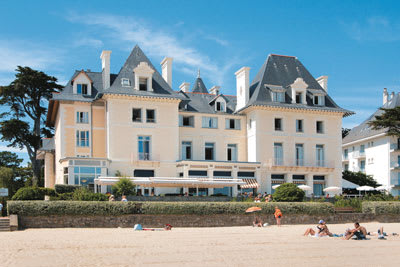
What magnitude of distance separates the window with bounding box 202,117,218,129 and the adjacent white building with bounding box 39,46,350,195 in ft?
0.28

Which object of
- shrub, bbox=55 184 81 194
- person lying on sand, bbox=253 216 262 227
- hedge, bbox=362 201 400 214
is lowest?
person lying on sand, bbox=253 216 262 227

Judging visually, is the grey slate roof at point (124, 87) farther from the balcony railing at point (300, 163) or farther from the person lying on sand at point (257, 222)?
the person lying on sand at point (257, 222)

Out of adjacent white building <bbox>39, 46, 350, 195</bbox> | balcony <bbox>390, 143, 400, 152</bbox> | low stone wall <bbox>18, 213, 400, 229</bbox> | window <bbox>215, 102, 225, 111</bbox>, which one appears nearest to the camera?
low stone wall <bbox>18, 213, 400, 229</bbox>

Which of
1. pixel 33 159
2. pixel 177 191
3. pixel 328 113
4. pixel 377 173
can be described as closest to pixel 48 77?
pixel 33 159

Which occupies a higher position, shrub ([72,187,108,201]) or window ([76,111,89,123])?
window ([76,111,89,123])

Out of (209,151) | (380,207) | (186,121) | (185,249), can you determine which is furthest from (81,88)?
(185,249)

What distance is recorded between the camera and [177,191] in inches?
1603

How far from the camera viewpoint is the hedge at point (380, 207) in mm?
34344

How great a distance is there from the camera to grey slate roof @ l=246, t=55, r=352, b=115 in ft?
148

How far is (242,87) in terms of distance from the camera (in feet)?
A: 152

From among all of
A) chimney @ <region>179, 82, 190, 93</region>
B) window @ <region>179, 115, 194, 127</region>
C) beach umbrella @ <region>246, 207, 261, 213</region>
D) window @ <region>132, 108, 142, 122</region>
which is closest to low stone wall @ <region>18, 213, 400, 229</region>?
beach umbrella @ <region>246, 207, 261, 213</region>

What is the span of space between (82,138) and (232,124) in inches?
518

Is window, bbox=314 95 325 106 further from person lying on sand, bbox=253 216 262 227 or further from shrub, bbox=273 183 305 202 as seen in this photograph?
person lying on sand, bbox=253 216 262 227

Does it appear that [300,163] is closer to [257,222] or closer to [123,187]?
[257,222]
